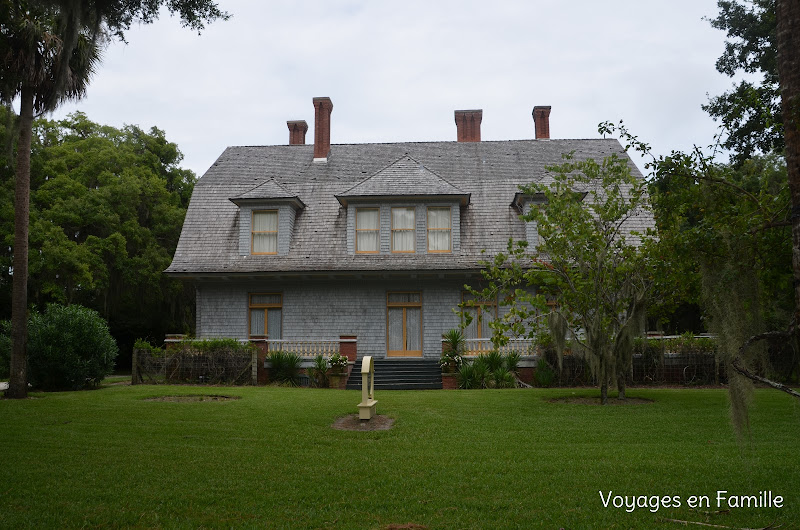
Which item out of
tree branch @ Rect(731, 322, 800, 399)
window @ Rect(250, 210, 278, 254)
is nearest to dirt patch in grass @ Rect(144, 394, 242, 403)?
window @ Rect(250, 210, 278, 254)

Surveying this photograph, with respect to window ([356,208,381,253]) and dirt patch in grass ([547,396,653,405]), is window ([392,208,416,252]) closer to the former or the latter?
window ([356,208,381,253])

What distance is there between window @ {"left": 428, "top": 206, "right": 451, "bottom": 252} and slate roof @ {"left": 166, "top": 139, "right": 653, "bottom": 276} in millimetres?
449

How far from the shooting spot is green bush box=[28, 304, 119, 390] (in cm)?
1722

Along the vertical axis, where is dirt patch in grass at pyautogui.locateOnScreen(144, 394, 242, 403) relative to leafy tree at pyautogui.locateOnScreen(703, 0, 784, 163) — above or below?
below

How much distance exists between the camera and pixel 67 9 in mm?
8141

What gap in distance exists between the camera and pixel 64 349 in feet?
56.9

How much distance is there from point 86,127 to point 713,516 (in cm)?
3505

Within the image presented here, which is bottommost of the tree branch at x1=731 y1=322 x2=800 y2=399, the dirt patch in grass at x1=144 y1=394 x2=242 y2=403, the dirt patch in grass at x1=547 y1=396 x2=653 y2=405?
the dirt patch in grass at x1=547 y1=396 x2=653 y2=405

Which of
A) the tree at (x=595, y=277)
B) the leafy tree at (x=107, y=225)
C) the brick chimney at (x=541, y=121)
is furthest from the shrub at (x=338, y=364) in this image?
the brick chimney at (x=541, y=121)

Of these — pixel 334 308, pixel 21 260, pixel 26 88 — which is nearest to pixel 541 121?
pixel 334 308

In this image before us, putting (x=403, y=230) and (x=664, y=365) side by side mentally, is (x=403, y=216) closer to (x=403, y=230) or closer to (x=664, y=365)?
(x=403, y=230)

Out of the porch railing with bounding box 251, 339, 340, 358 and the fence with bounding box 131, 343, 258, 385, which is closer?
the fence with bounding box 131, 343, 258, 385

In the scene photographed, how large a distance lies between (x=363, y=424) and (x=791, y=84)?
27.3ft

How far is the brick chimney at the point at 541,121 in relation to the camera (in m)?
28.6
